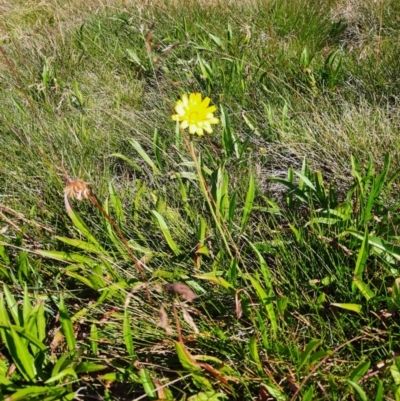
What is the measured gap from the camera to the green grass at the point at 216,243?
4.49 ft

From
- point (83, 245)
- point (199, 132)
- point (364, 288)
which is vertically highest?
point (199, 132)

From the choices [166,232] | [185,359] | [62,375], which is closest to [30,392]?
[62,375]

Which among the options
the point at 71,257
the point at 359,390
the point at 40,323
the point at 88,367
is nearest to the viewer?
the point at 359,390

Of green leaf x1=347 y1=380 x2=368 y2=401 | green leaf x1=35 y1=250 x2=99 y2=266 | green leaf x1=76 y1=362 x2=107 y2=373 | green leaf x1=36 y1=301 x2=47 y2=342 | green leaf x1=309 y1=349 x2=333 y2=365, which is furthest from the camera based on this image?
green leaf x1=35 y1=250 x2=99 y2=266

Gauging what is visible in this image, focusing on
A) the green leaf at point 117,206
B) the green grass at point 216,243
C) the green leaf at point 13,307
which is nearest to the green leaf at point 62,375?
the green grass at point 216,243

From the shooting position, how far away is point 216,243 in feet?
5.81

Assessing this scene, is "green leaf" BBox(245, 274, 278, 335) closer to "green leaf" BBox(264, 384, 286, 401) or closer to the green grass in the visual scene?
the green grass

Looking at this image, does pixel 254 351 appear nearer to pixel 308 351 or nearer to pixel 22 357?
pixel 308 351

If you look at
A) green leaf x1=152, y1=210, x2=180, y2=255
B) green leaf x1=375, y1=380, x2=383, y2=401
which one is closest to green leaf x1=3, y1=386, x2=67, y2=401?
green leaf x1=152, y1=210, x2=180, y2=255

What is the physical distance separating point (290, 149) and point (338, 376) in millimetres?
1143

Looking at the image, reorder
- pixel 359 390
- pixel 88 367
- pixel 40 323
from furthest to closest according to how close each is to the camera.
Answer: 1. pixel 40 323
2. pixel 88 367
3. pixel 359 390

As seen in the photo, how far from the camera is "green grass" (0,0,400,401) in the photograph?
1368mm

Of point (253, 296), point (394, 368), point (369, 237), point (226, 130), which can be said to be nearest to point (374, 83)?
point (226, 130)

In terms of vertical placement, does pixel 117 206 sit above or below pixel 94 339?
above
